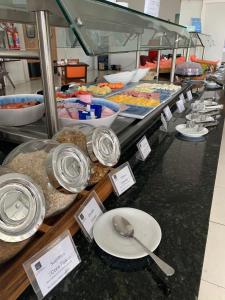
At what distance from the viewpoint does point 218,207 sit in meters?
1.51

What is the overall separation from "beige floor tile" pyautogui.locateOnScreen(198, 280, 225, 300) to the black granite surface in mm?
546

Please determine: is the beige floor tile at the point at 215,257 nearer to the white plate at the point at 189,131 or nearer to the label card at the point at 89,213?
the white plate at the point at 189,131

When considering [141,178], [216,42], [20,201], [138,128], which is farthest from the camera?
[216,42]

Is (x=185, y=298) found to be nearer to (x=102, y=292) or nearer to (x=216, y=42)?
(x=102, y=292)

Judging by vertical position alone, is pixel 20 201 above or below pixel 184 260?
above

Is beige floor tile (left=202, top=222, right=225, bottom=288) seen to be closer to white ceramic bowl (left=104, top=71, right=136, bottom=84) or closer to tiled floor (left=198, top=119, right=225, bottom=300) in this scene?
tiled floor (left=198, top=119, right=225, bottom=300)

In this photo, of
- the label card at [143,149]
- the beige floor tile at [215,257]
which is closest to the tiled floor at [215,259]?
the beige floor tile at [215,257]

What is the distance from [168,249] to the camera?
1.72ft

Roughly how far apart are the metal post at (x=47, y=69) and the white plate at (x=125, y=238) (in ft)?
0.95

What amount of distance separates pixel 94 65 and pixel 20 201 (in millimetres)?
10439

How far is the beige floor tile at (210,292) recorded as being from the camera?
3.27 ft

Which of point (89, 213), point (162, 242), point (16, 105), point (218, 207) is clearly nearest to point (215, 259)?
point (218, 207)

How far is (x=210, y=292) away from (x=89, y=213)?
814 millimetres

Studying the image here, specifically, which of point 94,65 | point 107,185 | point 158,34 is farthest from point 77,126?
point 94,65
